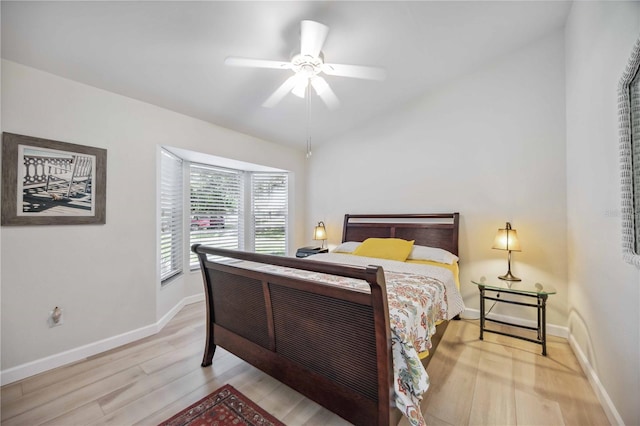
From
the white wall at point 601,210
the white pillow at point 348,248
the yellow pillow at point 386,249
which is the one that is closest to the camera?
the white wall at point 601,210

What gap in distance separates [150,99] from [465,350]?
13.1 ft

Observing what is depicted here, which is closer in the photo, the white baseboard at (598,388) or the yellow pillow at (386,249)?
the white baseboard at (598,388)

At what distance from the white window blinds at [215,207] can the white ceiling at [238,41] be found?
1.03 meters

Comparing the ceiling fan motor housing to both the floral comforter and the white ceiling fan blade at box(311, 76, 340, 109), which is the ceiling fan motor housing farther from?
the floral comforter

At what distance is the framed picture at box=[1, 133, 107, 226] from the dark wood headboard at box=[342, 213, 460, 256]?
311 cm

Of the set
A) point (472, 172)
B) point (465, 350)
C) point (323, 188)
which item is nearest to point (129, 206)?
point (323, 188)

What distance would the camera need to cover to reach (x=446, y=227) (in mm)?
3271

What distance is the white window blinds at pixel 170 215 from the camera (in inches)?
121

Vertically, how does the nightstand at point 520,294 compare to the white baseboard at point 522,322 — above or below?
above

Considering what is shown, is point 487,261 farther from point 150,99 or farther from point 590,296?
point 150,99

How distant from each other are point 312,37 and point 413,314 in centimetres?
197

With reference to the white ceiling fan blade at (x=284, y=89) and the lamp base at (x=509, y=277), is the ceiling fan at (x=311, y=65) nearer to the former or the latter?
the white ceiling fan blade at (x=284, y=89)

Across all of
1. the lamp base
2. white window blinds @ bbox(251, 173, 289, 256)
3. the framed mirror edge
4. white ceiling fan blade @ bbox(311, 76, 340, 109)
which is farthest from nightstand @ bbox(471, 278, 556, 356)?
white window blinds @ bbox(251, 173, 289, 256)

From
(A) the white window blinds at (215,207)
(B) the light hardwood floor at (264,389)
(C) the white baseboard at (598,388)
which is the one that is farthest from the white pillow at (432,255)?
(A) the white window blinds at (215,207)
